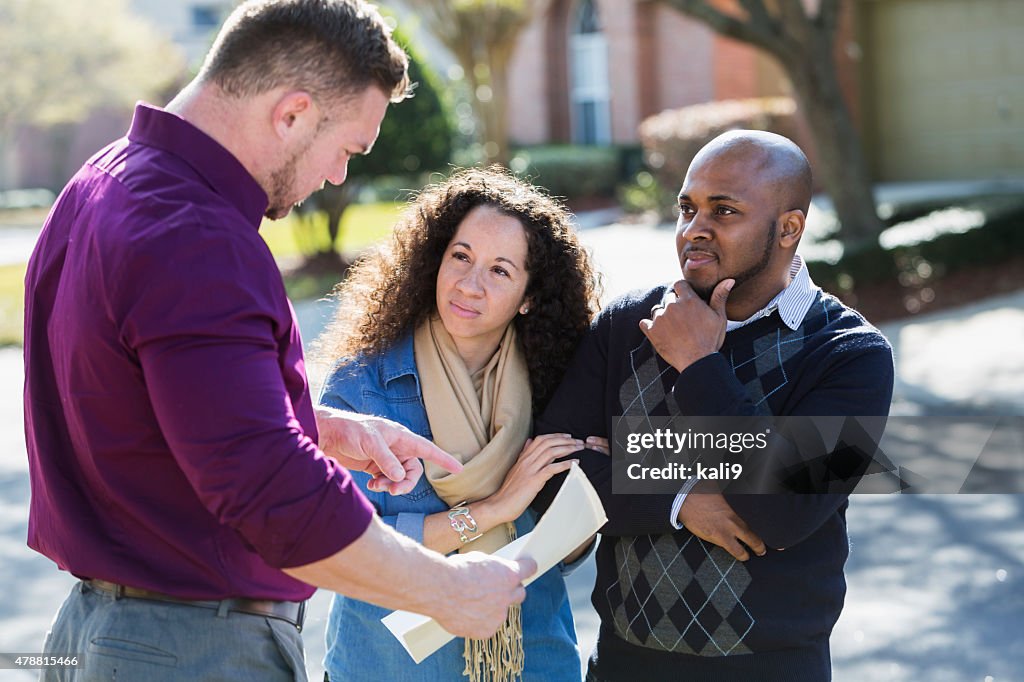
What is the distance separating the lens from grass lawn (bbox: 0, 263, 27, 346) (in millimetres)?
12734

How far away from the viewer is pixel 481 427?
3016mm

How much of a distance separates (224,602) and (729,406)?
44.7 inches

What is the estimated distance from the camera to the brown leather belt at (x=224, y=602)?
2137 mm

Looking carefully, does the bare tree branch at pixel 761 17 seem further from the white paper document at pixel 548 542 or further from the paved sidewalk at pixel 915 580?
the white paper document at pixel 548 542

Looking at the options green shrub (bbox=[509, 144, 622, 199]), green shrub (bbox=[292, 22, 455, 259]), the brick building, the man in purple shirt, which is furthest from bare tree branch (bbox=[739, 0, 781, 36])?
green shrub (bbox=[509, 144, 622, 199])

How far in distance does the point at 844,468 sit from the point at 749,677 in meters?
0.52

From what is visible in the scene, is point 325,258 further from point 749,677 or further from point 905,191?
point 749,677

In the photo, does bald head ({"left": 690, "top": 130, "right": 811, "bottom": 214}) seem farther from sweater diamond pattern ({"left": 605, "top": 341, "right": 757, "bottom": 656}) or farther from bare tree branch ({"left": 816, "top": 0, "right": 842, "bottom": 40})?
bare tree branch ({"left": 816, "top": 0, "right": 842, "bottom": 40})

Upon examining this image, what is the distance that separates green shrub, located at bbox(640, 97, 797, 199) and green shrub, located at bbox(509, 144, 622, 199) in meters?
2.95

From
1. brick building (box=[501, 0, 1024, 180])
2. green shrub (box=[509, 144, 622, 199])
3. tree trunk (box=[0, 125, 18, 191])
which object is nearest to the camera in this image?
brick building (box=[501, 0, 1024, 180])

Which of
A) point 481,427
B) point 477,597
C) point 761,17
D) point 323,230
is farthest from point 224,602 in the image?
point 323,230

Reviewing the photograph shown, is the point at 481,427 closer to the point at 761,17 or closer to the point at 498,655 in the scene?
the point at 498,655

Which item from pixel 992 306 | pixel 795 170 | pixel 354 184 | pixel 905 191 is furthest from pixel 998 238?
pixel 795 170

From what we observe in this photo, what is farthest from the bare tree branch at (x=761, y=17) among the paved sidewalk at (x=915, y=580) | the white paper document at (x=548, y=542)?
the white paper document at (x=548, y=542)
